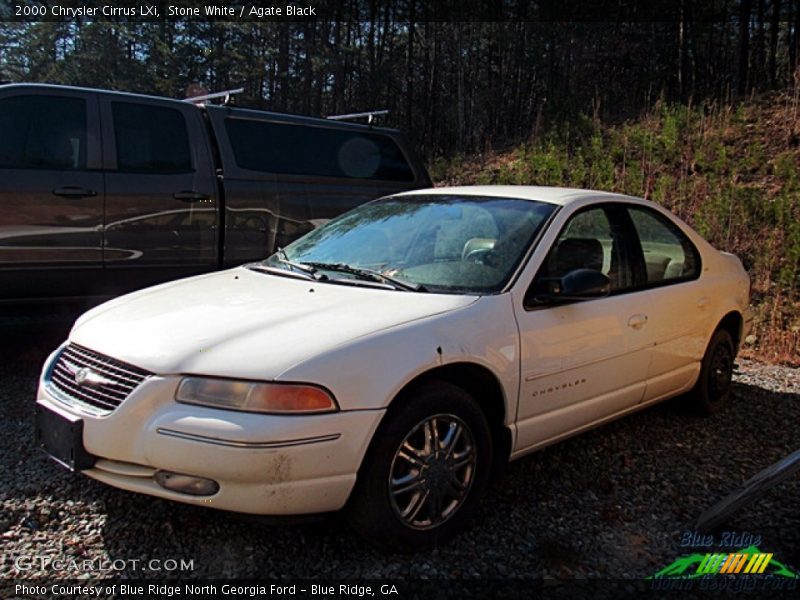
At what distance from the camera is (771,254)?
28.1 ft

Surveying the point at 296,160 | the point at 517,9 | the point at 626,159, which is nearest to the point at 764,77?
the point at 626,159

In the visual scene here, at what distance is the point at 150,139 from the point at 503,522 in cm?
393

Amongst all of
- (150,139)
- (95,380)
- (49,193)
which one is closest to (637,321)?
(95,380)

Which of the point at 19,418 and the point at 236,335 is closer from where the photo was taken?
the point at 236,335

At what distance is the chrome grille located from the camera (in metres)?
2.57

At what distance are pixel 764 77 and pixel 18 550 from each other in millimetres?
17217

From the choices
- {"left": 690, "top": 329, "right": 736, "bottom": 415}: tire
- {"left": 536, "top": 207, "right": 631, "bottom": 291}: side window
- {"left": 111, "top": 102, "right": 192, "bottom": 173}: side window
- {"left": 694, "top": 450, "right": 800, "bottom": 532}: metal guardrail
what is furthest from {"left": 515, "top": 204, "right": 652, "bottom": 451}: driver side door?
{"left": 111, "top": 102, "right": 192, "bottom": 173}: side window

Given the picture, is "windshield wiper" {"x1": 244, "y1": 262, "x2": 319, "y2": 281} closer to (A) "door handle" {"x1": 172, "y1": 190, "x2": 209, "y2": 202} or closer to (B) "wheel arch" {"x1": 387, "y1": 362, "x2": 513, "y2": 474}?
(B) "wheel arch" {"x1": 387, "y1": 362, "x2": 513, "y2": 474}

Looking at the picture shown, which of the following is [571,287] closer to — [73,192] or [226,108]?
[73,192]

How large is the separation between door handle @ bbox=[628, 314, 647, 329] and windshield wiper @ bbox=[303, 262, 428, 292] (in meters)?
1.28

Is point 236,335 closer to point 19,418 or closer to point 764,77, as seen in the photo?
point 19,418

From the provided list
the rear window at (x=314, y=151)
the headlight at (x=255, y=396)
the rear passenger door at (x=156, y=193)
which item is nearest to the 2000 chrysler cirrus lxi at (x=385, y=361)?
the headlight at (x=255, y=396)

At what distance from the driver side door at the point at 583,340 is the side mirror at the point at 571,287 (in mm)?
10

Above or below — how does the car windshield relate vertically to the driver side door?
above
